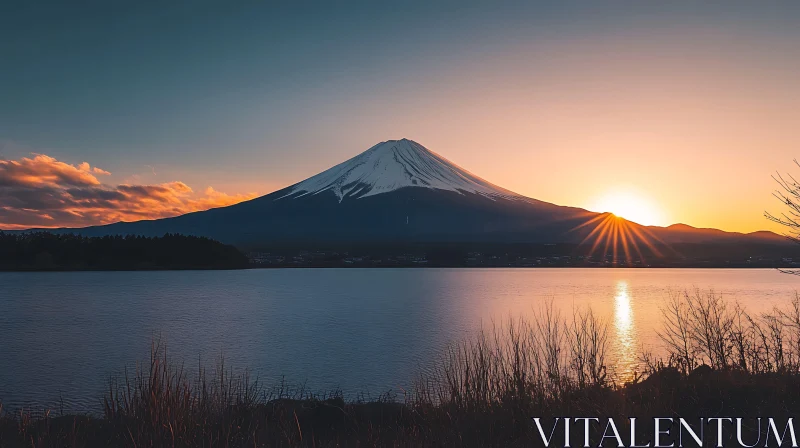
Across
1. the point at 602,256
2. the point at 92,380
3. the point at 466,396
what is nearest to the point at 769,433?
the point at 466,396

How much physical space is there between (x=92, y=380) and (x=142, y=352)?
4.17 metres

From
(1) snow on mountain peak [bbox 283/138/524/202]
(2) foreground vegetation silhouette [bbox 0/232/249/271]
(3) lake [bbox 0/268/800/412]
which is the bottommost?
(3) lake [bbox 0/268/800/412]

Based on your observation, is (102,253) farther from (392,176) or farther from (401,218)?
(392,176)

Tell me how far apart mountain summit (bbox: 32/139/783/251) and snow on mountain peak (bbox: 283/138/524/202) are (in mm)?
458

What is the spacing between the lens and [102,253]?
260 ft

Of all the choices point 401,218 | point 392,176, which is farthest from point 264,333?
point 392,176

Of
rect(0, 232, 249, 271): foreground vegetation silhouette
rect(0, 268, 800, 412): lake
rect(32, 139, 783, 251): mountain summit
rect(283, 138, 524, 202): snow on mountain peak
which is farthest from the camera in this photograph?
rect(283, 138, 524, 202): snow on mountain peak

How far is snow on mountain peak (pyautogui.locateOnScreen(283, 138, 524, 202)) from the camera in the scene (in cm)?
16238

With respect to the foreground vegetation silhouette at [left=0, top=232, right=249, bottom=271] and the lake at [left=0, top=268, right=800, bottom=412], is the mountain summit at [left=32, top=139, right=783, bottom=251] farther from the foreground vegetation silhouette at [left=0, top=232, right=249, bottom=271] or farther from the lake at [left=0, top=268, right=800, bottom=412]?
the lake at [left=0, top=268, right=800, bottom=412]

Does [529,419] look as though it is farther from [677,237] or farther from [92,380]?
[677,237]

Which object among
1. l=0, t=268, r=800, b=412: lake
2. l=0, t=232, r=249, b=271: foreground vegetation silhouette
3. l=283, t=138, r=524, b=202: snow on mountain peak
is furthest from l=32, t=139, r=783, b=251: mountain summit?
l=0, t=268, r=800, b=412: lake

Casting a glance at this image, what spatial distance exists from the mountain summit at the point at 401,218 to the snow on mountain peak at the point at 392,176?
1.50 ft

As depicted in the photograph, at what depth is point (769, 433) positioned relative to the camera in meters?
5.29

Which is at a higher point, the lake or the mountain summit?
the mountain summit
